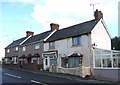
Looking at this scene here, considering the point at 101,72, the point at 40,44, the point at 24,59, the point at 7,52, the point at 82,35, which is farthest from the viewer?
→ the point at 7,52

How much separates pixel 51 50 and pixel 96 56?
10134 millimetres

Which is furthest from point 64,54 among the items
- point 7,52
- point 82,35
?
point 7,52

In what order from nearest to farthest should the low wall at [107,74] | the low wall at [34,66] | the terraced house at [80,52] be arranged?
1. the low wall at [107,74]
2. the terraced house at [80,52]
3. the low wall at [34,66]

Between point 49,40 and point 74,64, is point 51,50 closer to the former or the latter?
point 49,40

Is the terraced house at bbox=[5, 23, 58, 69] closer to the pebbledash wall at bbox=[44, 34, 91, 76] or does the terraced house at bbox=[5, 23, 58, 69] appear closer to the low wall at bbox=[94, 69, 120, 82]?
the pebbledash wall at bbox=[44, 34, 91, 76]

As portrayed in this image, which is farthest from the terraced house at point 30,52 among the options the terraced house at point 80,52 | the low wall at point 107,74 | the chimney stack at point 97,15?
the low wall at point 107,74

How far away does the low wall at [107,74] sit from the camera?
1774 centimetres

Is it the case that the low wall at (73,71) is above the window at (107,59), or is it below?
below

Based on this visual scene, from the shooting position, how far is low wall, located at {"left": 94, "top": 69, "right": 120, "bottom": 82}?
58.2 feet

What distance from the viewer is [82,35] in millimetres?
23891

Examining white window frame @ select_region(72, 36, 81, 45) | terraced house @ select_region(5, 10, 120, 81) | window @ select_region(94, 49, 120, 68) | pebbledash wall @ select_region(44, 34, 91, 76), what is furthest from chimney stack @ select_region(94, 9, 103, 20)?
window @ select_region(94, 49, 120, 68)

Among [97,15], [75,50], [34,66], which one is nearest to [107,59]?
[75,50]

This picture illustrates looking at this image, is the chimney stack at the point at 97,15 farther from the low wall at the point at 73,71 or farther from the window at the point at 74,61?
the low wall at the point at 73,71

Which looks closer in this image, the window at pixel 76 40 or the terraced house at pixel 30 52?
the window at pixel 76 40
